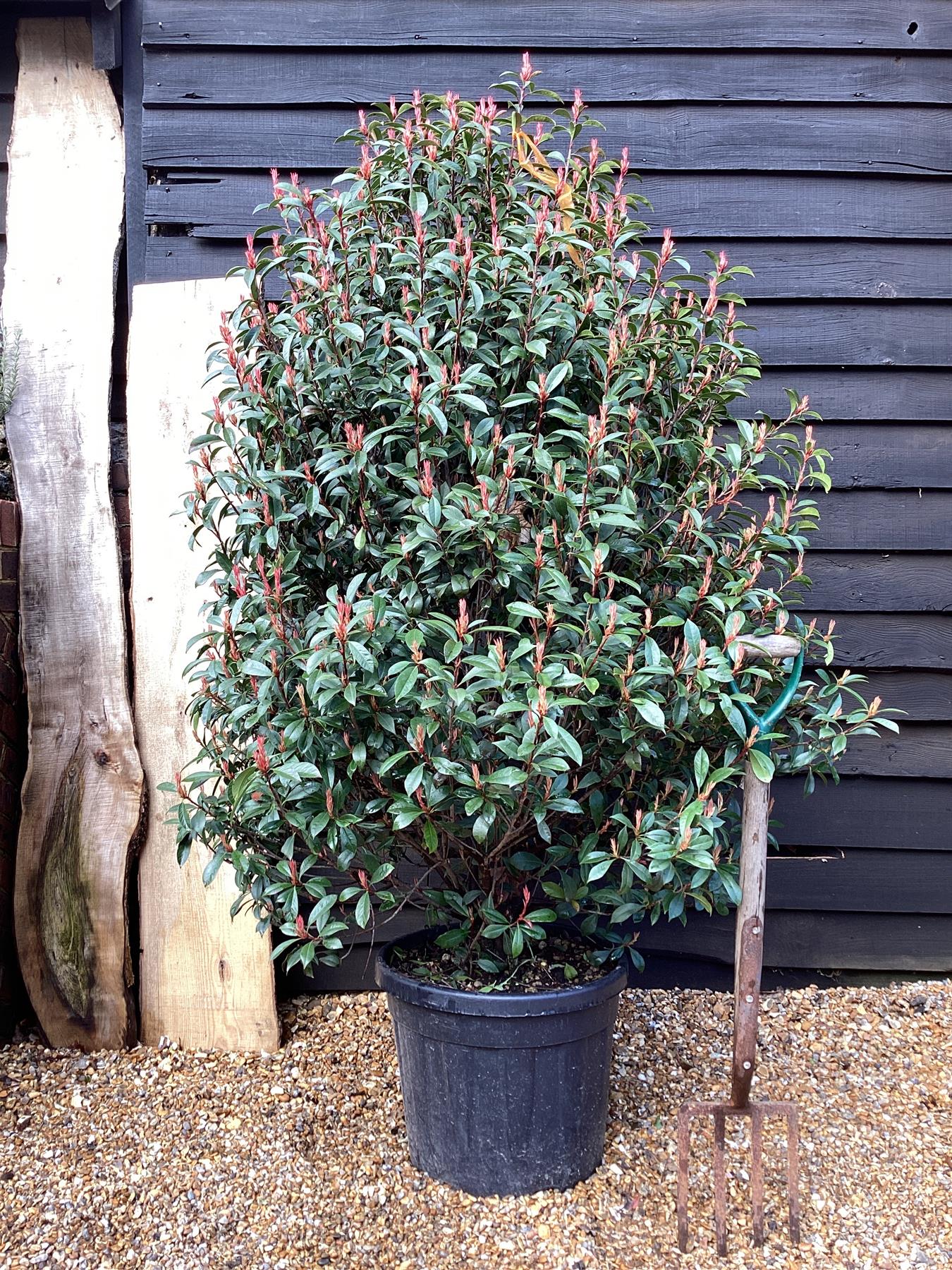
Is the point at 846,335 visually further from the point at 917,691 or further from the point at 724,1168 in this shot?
the point at 724,1168

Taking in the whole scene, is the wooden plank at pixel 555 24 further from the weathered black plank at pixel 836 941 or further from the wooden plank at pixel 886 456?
the weathered black plank at pixel 836 941

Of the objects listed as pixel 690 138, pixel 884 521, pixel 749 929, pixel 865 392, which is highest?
pixel 690 138

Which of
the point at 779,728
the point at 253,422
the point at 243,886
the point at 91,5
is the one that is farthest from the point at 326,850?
the point at 91,5

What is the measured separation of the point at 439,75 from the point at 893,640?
2088mm

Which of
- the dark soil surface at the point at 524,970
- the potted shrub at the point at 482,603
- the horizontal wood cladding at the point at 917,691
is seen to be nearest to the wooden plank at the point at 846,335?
Answer: the potted shrub at the point at 482,603

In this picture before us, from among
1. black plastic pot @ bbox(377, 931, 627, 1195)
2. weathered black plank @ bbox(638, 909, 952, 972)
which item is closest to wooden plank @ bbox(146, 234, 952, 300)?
weathered black plank @ bbox(638, 909, 952, 972)

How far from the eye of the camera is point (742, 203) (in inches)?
103

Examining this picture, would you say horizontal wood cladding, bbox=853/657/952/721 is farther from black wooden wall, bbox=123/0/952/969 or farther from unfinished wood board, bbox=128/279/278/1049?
unfinished wood board, bbox=128/279/278/1049

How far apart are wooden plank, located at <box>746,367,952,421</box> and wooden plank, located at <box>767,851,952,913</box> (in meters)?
1.30

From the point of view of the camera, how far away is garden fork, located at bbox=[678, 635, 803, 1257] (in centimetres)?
174

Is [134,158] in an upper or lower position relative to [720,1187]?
upper

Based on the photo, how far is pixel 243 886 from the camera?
189 cm

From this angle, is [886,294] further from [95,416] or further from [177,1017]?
[177,1017]

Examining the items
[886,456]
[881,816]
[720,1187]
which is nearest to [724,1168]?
[720,1187]
